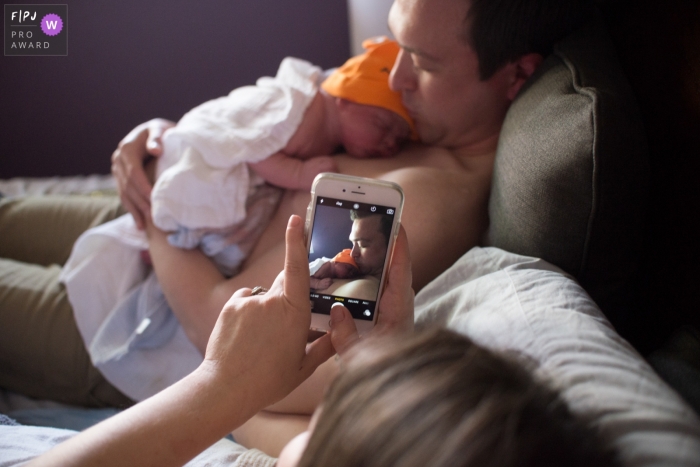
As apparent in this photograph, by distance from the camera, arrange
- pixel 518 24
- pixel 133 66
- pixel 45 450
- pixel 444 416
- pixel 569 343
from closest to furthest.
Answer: pixel 444 416 < pixel 569 343 < pixel 45 450 < pixel 518 24 < pixel 133 66

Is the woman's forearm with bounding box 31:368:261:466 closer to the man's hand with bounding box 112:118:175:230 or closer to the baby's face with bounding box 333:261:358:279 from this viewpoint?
the baby's face with bounding box 333:261:358:279

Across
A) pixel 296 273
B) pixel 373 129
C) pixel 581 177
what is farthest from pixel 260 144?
pixel 581 177

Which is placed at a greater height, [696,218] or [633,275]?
[696,218]

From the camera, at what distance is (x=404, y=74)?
1087 millimetres

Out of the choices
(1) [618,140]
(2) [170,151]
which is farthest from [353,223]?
(2) [170,151]

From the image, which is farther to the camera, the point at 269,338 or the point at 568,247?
the point at 568,247

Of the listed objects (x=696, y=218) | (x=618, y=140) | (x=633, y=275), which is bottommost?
(x=633, y=275)

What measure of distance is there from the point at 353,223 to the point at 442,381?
1.04 ft

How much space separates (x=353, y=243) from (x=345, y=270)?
42mm

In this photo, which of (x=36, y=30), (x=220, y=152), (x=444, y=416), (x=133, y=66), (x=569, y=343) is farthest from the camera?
(x=133, y=66)

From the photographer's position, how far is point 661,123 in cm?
76

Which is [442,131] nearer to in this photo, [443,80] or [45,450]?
[443,80]

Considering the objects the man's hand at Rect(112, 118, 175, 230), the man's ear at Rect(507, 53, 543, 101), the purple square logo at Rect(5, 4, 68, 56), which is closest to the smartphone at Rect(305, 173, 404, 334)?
the man's ear at Rect(507, 53, 543, 101)

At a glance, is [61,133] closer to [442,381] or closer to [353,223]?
[353,223]
